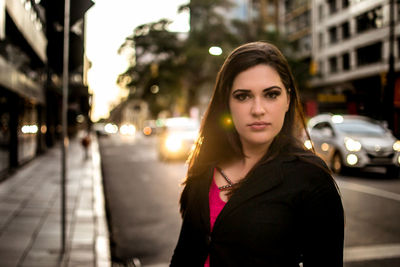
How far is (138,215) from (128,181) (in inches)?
215

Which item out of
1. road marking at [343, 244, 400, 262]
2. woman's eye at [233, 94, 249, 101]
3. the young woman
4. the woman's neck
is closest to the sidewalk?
road marking at [343, 244, 400, 262]

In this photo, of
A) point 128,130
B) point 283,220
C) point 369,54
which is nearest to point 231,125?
point 283,220

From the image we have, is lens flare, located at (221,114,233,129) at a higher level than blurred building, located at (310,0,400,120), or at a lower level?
lower

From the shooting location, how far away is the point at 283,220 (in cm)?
159

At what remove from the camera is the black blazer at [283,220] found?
154 centimetres

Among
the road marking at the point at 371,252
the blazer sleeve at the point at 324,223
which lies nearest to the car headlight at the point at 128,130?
the road marking at the point at 371,252

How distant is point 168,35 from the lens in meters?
38.8

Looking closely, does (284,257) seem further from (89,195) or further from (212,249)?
(89,195)

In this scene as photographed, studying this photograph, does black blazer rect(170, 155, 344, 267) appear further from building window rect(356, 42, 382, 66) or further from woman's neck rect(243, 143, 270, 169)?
building window rect(356, 42, 382, 66)

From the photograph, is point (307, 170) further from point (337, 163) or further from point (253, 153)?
point (337, 163)

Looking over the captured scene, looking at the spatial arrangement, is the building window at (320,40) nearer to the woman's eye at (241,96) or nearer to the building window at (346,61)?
the building window at (346,61)

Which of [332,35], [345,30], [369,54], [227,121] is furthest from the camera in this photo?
[332,35]

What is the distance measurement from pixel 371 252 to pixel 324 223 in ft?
14.7

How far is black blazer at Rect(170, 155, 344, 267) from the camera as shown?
Result: 1.54m
